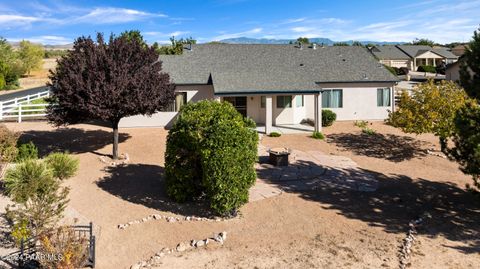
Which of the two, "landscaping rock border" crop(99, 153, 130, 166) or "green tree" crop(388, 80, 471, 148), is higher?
"green tree" crop(388, 80, 471, 148)

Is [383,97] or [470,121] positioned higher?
[383,97]

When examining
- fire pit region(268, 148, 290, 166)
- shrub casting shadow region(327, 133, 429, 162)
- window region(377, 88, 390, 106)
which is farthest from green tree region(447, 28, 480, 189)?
window region(377, 88, 390, 106)

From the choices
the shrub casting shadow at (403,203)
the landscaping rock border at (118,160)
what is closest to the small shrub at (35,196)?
the landscaping rock border at (118,160)

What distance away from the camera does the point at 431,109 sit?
68.1 feet

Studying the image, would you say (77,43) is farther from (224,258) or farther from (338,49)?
(338,49)

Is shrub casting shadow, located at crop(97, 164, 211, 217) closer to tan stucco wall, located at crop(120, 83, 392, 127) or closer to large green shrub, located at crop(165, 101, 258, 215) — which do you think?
large green shrub, located at crop(165, 101, 258, 215)

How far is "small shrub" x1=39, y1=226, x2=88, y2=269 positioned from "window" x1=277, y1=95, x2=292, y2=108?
68.1 feet

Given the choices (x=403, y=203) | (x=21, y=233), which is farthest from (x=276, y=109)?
(x=21, y=233)

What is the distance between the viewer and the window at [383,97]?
101 feet

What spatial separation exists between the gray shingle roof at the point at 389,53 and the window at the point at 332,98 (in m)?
46.6

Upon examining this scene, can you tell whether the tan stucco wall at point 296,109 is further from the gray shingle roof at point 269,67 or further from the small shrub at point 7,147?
the small shrub at point 7,147

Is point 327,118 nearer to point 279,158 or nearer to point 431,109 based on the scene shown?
point 431,109

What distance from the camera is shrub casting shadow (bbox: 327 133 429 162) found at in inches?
853

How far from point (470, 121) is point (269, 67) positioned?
18.9 meters
